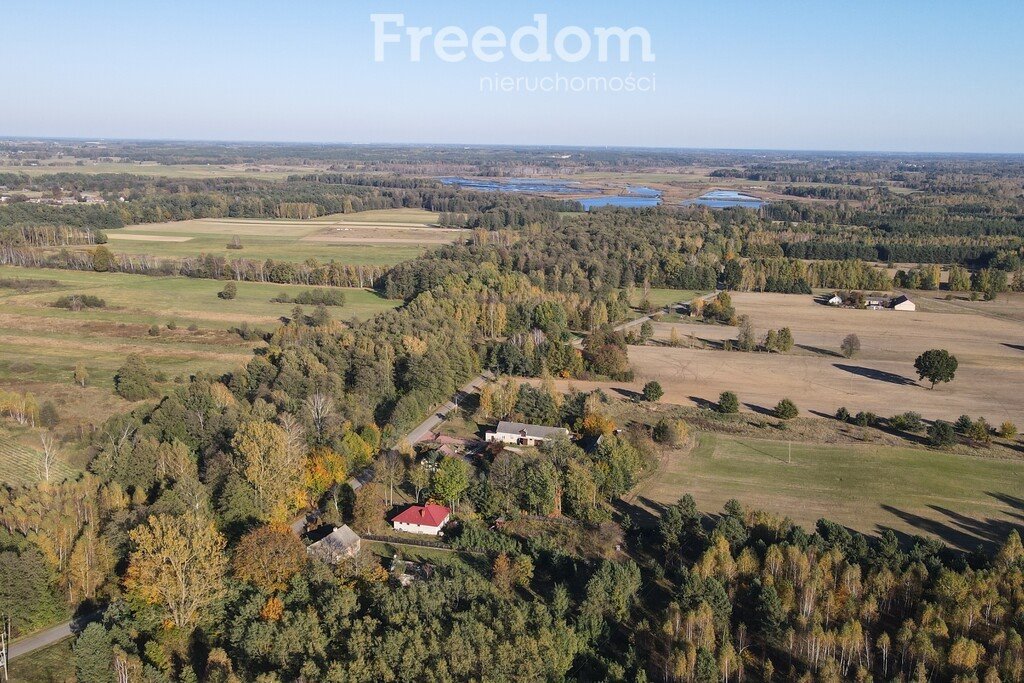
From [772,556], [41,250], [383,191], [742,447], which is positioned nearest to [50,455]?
[772,556]

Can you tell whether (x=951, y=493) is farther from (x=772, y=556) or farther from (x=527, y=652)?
(x=527, y=652)

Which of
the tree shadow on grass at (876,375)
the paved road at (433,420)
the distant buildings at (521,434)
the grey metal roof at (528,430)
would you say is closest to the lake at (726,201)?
the tree shadow on grass at (876,375)

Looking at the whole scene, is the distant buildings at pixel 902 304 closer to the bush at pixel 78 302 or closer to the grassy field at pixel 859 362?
the grassy field at pixel 859 362

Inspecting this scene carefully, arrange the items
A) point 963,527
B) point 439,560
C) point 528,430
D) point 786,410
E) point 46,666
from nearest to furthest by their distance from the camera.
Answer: point 46,666 → point 439,560 → point 963,527 → point 528,430 → point 786,410

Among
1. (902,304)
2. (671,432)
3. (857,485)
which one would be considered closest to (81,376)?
(671,432)

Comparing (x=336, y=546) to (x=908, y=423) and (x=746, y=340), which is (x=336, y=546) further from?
(x=746, y=340)

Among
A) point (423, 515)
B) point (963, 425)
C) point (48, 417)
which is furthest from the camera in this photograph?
point (963, 425)

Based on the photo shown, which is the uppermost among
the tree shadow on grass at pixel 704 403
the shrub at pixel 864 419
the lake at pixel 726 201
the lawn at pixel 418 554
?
the lake at pixel 726 201
